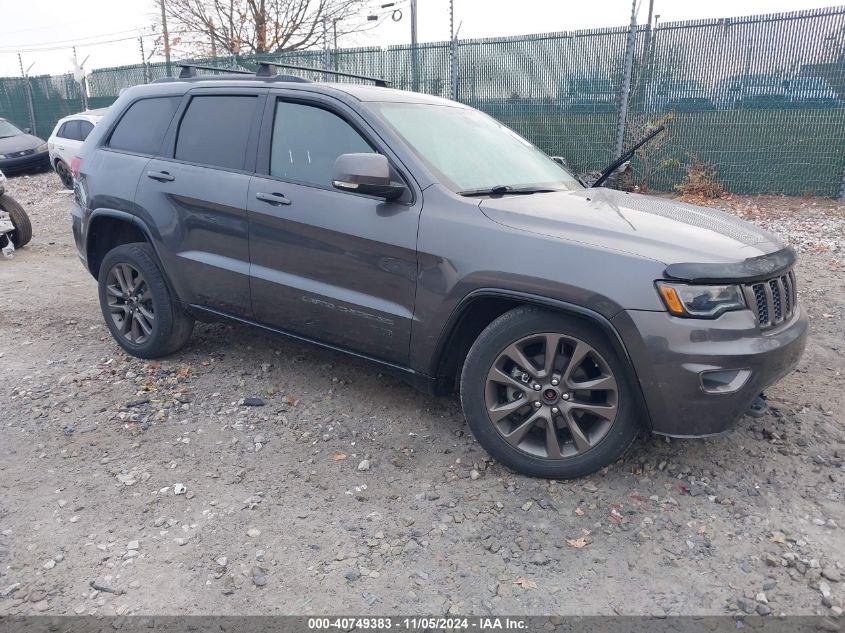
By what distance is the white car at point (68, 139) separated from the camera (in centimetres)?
1280

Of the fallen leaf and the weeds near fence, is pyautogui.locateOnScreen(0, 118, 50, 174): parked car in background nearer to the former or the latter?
the weeds near fence

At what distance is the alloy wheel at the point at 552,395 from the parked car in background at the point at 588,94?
871 centimetres

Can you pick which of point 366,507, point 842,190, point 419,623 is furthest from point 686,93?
point 419,623

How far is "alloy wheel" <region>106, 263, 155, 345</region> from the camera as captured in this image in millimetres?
4512

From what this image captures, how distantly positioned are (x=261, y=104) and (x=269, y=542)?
2.52 metres

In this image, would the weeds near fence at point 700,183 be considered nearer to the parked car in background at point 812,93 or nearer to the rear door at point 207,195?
the parked car in background at point 812,93

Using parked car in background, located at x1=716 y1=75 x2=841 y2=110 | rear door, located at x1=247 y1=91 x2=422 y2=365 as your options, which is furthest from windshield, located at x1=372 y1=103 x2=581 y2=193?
parked car in background, located at x1=716 y1=75 x2=841 y2=110

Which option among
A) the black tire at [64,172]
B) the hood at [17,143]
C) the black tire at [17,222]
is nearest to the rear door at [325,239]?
the black tire at [17,222]

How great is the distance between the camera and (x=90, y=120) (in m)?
12.6

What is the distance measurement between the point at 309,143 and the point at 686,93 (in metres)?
8.49

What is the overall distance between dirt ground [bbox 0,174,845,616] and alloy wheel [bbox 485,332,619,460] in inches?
9.2

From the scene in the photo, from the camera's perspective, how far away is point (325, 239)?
11.5 ft

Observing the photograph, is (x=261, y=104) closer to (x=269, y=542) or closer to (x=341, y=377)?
(x=341, y=377)

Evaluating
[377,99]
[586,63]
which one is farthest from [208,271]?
[586,63]
